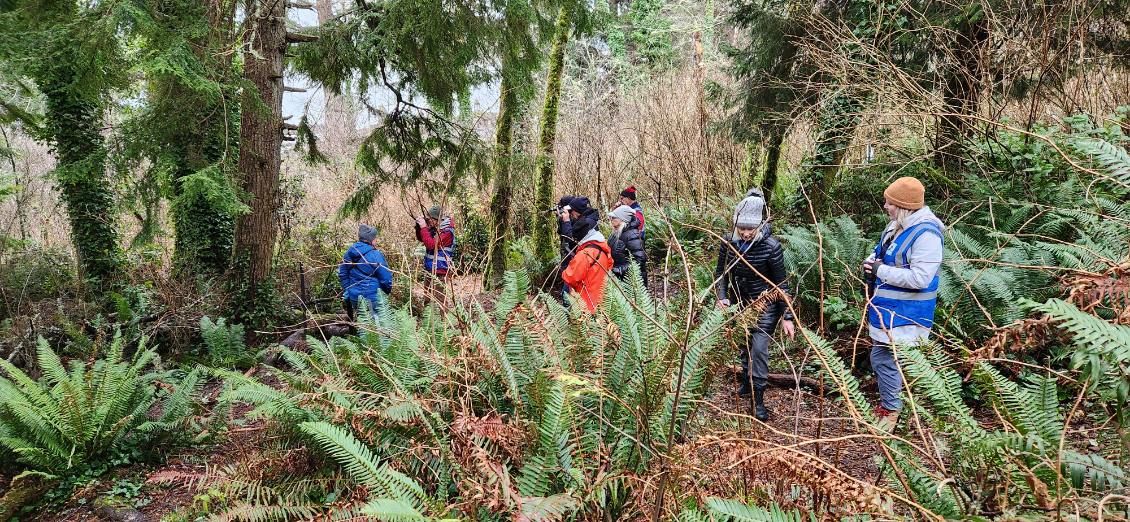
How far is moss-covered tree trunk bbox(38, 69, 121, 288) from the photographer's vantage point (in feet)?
29.3

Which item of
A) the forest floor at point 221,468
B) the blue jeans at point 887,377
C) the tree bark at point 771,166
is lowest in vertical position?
the forest floor at point 221,468

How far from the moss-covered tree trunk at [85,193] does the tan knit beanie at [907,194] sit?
396 inches

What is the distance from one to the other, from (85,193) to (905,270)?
36.4 feet

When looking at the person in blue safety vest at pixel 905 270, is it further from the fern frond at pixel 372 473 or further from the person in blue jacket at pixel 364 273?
the person in blue jacket at pixel 364 273

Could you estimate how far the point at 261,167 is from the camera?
703cm

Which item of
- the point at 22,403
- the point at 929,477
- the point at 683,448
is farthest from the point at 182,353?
the point at 929,477

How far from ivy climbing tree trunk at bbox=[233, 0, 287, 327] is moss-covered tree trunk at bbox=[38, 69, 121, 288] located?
3.14m

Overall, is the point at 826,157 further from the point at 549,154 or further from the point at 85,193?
the point at 85,193

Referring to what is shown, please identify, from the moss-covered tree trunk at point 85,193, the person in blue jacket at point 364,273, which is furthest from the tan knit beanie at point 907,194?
the moss-covered tree trunk at point 85,193

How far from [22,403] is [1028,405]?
546 cm

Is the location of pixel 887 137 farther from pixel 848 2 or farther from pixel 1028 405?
pixel 1028 405

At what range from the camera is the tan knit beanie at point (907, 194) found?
3.53 meters

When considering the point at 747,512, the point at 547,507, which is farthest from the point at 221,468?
the point at 747,512

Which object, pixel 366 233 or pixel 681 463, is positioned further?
pixel 366 233
